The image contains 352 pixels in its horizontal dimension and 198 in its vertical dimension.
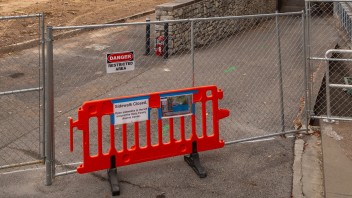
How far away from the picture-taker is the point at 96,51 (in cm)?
1458

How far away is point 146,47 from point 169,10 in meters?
1.25

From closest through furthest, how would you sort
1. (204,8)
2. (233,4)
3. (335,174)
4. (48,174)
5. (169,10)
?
(48,174) < (335,174) < (169,10) < (204,8) < (233,4)

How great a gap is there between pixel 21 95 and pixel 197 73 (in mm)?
4206

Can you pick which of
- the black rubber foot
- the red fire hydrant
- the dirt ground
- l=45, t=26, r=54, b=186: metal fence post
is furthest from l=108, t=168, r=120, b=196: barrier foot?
the dirt ground

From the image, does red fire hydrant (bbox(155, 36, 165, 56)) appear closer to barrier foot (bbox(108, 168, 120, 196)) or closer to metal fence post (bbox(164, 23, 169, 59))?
metal fence post (bbox(164, 23, 169, 59))

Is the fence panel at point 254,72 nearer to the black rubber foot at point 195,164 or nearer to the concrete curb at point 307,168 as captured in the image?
the concrete curb at point 307,168

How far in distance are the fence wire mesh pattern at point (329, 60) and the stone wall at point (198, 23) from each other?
2.82 metres

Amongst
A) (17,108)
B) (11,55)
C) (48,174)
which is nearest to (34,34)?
(11,55)

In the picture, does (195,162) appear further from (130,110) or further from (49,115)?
(49,115)

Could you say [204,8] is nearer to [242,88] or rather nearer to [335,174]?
[242,88]

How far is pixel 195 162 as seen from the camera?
23.0ft

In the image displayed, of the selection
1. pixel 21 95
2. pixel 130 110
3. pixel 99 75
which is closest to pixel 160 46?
pixel 99 75

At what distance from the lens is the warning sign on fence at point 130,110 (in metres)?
6.55

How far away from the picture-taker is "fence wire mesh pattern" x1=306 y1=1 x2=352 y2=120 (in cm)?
961
